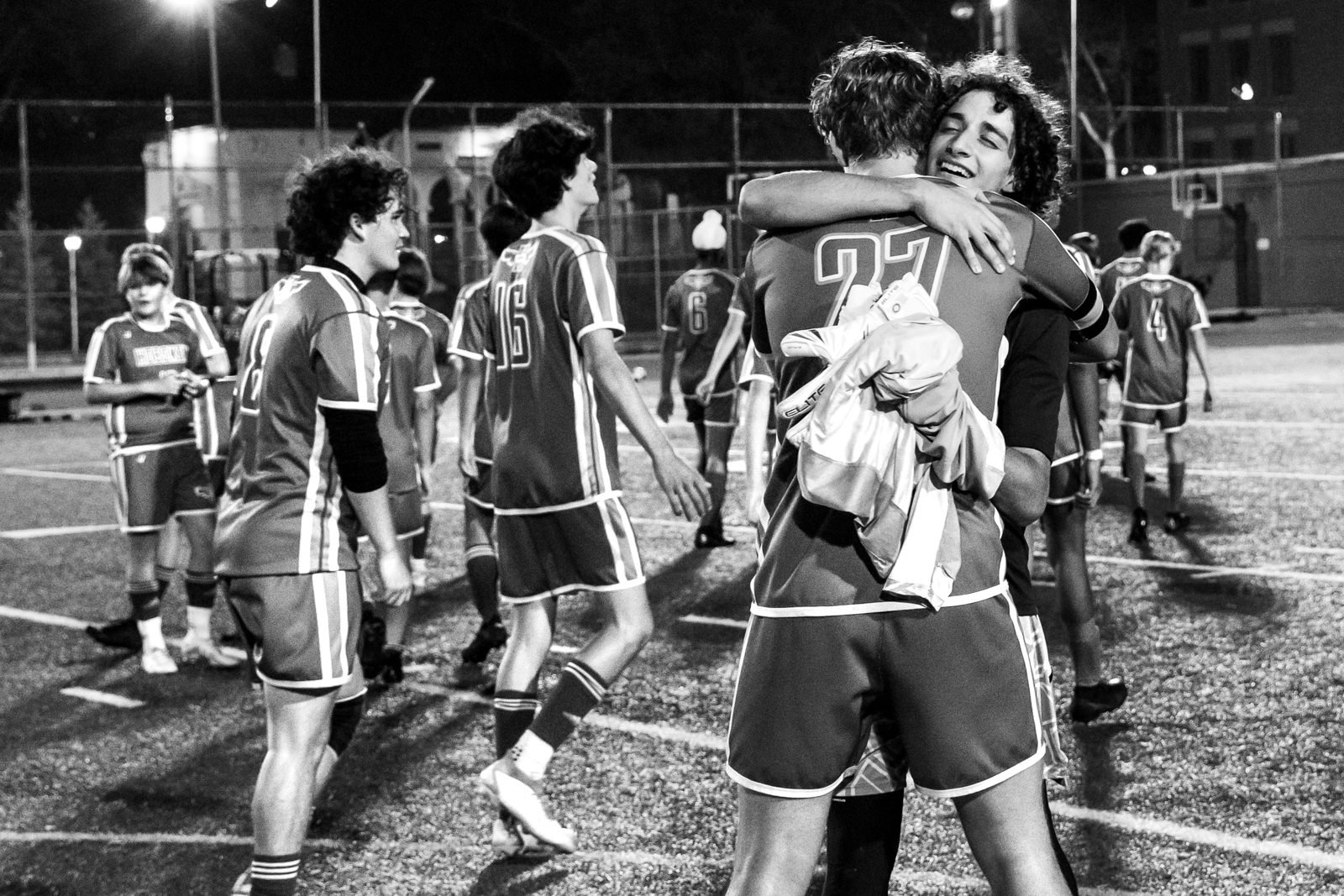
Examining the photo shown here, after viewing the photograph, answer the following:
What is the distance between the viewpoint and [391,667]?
7.66 metres

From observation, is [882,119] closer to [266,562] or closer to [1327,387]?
[266,562]

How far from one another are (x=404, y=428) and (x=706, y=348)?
433cm

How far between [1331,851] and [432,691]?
4.04 m

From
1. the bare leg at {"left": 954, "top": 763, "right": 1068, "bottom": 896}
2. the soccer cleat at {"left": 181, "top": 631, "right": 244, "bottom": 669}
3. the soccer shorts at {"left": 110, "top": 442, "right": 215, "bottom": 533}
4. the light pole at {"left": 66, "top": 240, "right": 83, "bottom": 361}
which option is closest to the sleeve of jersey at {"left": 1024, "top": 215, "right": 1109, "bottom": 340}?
the bare leg at {"left": 954, "top": 763, "right": 1068, "bottom": 896}

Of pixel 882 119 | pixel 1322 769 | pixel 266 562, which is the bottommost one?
pixel 1322 769

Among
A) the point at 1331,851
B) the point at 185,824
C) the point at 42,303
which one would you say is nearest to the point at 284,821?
the point at 185,824

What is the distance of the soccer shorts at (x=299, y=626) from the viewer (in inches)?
165

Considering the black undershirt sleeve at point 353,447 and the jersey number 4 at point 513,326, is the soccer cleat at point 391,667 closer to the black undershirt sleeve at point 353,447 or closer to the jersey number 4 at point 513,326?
the jersey number 4 at point 513,326

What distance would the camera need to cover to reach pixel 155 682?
7.97 m

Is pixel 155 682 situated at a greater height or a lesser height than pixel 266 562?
lesser

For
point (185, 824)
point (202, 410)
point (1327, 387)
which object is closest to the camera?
point (185, 824)

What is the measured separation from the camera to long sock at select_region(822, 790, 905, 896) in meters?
3.18

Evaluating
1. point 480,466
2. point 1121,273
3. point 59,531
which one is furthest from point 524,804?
point 59,531

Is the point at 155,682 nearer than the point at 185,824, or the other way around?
the point at 185,824
